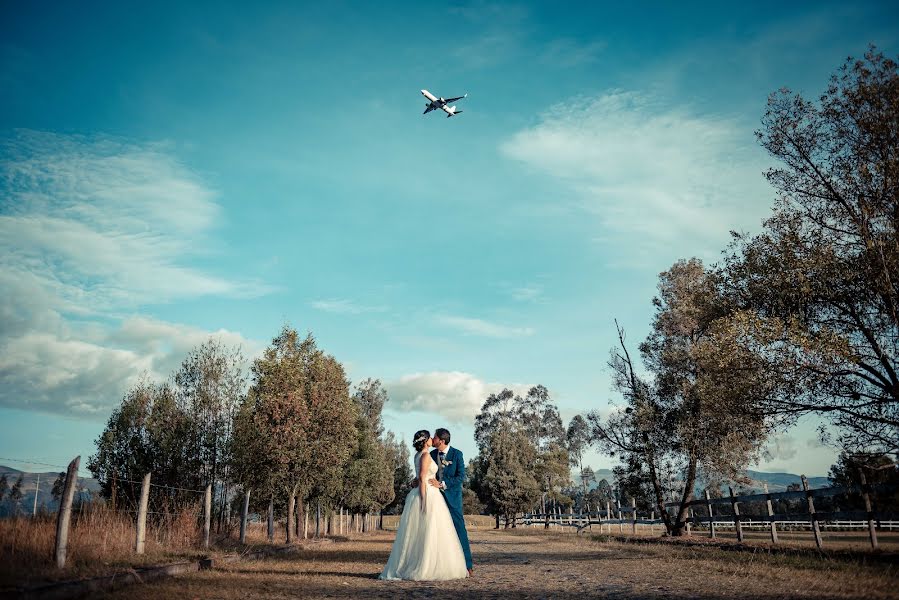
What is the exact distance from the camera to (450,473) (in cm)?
1139

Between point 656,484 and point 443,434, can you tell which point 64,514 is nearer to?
point 443,434

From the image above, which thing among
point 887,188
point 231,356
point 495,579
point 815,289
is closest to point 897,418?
point 815,289

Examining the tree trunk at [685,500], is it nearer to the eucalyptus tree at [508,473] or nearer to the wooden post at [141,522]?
the wooden post at [141,522]

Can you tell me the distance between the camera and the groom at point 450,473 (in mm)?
11281

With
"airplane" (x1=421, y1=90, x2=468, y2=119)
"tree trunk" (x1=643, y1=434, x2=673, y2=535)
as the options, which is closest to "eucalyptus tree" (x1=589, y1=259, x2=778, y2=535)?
"tree trunk" (x1=643, y1=434, x2=673, y2=535)

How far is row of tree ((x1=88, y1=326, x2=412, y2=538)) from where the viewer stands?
22984mm

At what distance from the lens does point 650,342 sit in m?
27.0

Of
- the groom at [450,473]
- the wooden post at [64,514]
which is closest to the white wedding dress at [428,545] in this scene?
the groom at [450,473]

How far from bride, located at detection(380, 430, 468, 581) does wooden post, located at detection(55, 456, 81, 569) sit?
17.4ft

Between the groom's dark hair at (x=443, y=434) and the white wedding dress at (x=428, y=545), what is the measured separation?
1.93ft

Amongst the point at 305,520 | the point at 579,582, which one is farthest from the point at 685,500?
the point at 305,520

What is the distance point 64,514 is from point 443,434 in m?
6.64

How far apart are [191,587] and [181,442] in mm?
21053

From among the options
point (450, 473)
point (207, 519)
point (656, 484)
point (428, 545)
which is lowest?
point (656, 484)
